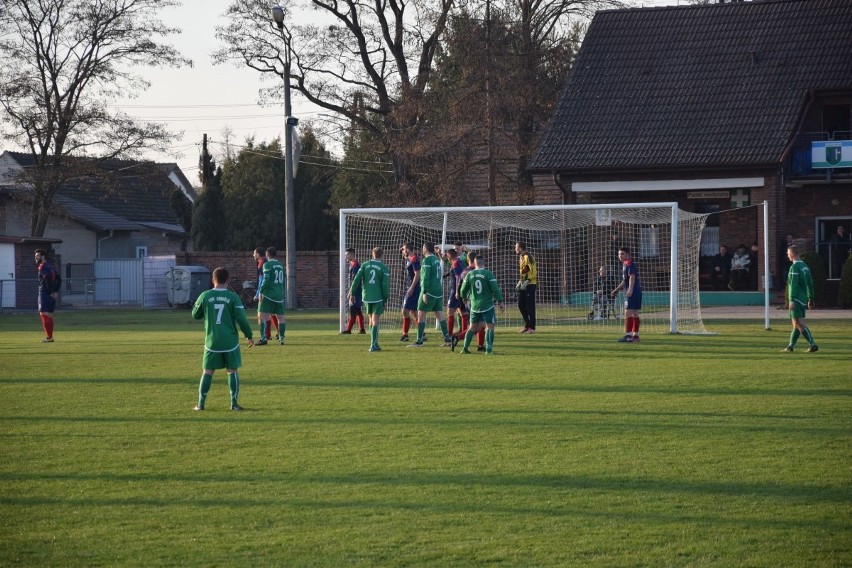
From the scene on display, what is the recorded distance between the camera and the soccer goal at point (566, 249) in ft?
86.7

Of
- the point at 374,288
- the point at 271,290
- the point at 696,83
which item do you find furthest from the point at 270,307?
the point at 696,83

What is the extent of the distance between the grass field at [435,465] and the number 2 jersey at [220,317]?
0.81 m

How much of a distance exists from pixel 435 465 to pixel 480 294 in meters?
8.53

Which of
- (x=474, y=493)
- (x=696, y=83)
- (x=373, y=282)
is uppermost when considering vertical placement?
(x=696, y=83)

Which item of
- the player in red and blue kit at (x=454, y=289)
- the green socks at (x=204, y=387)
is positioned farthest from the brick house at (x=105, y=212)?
the green socks at (x=204, y=387)

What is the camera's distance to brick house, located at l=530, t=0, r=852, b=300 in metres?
32.7

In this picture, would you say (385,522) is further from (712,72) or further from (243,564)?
(712,72)

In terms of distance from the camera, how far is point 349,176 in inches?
1893

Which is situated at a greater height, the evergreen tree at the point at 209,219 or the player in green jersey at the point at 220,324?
the evergreen tree at the point at 209,219

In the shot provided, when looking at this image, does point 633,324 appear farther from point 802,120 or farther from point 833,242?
point 802,120

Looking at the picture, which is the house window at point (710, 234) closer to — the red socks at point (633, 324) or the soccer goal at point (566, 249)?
the soccer goal at point (566, 249)

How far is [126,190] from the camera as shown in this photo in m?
47.8

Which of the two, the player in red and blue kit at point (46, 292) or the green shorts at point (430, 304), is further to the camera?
the player in red and blue kit at point (46, 292)

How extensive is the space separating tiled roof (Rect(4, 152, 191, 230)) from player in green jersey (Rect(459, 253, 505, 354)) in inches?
1109
